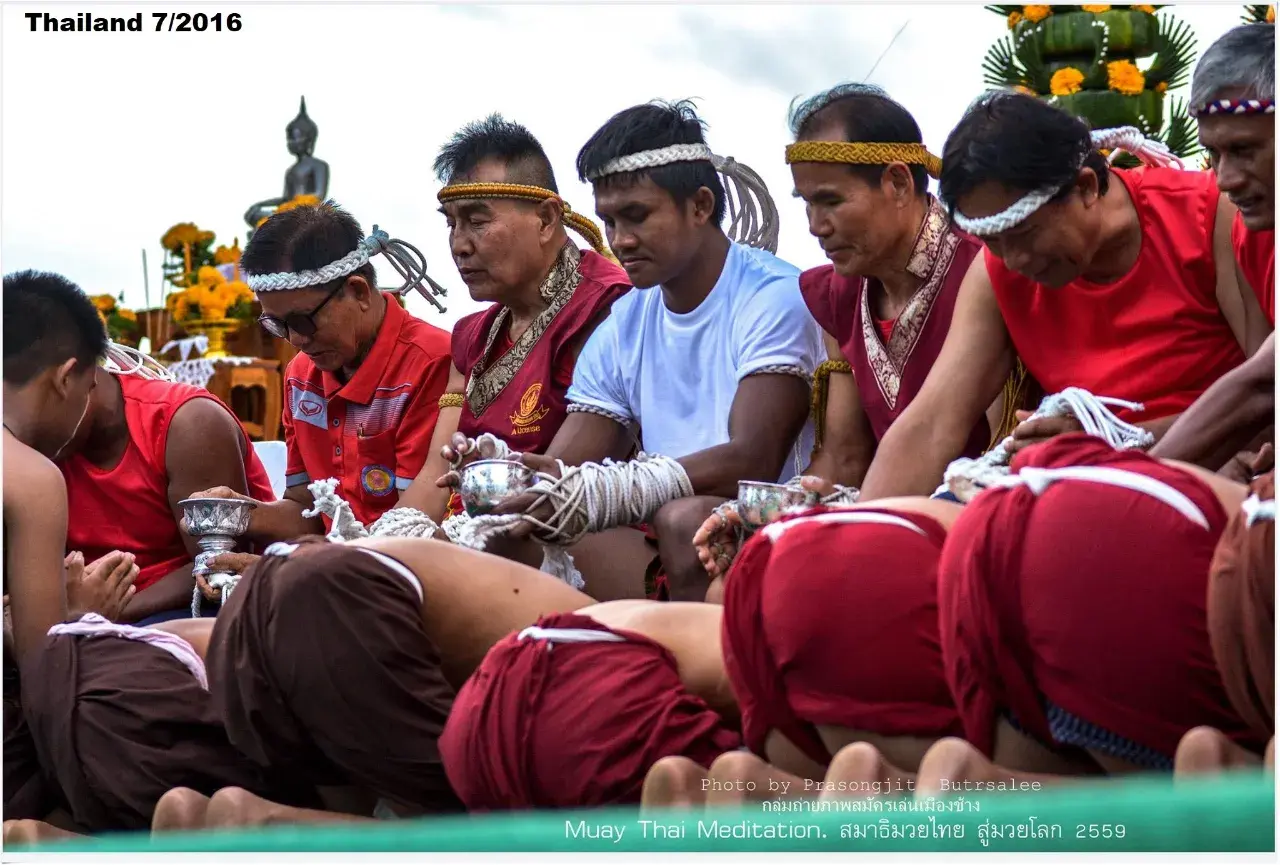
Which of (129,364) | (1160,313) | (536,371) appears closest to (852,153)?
(1160,313)

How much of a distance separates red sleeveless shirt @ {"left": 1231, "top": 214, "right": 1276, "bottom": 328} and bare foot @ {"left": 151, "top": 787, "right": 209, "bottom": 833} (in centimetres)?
190

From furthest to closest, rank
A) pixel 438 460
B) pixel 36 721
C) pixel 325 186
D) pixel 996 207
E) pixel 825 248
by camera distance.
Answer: pixel 325 186 → pixel 438 460 → pixel 825 248 → pixel 36 721 → pixel 996 207

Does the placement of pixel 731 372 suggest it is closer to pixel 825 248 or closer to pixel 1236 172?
pixel 825 248

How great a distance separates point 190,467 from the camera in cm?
417

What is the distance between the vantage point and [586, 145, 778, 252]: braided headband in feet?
12.6

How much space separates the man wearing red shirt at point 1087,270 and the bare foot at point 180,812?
1291 millimetres

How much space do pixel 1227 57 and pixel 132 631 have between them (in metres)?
Answer: 2.11

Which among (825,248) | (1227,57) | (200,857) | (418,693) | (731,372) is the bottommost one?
(200,857)

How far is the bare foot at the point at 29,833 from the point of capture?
3.04 metres

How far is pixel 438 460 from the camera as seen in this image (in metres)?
4.24

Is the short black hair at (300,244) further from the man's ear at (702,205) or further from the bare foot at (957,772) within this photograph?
the bare foot at (957,772)

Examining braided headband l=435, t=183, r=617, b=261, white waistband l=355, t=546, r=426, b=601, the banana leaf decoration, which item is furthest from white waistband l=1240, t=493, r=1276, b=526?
the banana leaf decoration

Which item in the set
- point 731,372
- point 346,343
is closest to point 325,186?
point 346,343

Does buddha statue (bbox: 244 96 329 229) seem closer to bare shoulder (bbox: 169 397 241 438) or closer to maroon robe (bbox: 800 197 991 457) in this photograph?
bare shoulder (bbox: 169 397 241 438)
